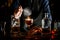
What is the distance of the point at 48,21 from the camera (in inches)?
178

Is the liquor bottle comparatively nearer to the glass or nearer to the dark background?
the dark background

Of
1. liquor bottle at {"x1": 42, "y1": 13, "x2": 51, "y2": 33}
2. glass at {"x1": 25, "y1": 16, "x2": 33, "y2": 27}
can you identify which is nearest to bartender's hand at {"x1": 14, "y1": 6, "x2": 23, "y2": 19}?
glass at {"x1": 25, "y1": 16, "x2": 33, "y2": 27}

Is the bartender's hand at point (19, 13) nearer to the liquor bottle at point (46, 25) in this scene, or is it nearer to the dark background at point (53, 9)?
the dark background at point (53, 9)

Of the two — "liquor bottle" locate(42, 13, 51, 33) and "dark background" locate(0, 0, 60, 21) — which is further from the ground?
"dark background" locate(0, 0, 60, 21)

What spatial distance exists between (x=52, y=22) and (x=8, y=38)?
1.17 meters

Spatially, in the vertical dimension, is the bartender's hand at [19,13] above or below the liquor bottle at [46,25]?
above

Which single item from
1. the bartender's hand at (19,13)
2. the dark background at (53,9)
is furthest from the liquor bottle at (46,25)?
the bartender's hand at (19,13)

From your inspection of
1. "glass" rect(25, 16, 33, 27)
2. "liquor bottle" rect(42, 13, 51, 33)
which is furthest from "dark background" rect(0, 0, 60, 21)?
"glass" rect(25, 16, 33, 27)

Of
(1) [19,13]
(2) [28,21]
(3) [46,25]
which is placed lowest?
(3) [46,25]

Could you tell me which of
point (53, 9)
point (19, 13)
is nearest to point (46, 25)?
point (53, 9)

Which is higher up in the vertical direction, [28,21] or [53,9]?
[53,9]

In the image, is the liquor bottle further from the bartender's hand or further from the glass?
the bartender's hand

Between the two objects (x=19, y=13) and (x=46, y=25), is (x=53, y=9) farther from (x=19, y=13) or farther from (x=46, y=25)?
(x=19, y=13)

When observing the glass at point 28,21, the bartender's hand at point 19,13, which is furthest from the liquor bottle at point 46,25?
the bartender's hand at point 19,13
